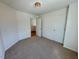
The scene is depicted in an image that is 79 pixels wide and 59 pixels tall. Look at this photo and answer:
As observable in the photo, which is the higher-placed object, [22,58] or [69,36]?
[69,36]

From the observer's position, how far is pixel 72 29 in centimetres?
305

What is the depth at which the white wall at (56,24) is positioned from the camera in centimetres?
391

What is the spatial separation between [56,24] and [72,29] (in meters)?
1.40

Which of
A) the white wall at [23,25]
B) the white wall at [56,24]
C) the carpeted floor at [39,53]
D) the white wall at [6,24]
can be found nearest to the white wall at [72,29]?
the carpeted floor at [39,53]

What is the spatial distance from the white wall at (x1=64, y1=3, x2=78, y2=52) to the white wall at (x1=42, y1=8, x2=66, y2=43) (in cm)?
68

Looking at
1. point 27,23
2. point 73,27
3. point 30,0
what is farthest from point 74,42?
point 27,23

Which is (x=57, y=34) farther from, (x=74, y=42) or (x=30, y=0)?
(x=30, y=0)

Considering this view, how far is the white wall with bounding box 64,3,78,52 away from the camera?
289cm

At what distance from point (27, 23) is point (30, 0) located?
2938 millimetres

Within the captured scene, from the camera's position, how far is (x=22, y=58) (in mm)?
2414

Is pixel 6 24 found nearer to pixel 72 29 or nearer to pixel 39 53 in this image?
pixel 39 53

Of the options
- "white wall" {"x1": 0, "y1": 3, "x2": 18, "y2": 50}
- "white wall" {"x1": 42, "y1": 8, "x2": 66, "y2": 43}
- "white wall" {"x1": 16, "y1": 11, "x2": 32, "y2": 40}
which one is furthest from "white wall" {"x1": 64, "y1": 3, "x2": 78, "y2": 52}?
"white wall" {"x1": 16, "y1": 11, "x2": 32, "y2": 40}

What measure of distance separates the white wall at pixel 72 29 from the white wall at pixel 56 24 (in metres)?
0.68

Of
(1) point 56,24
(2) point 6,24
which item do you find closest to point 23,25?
(2) point 6,24
